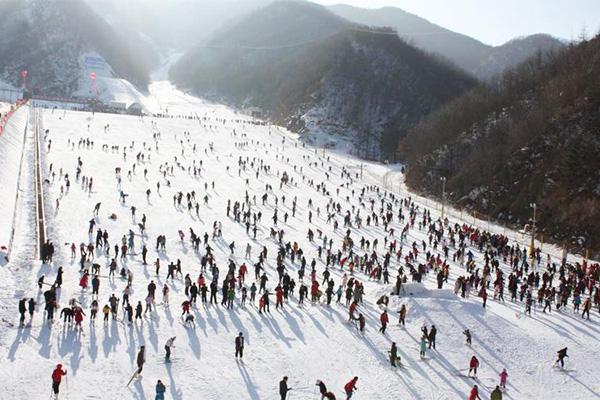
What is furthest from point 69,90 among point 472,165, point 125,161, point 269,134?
point 472,165

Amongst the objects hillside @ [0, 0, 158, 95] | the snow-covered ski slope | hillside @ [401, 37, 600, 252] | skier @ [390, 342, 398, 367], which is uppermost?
hillside @ [0, 0, 158, 95]

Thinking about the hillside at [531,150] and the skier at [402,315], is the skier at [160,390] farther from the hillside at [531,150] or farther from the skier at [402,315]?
the hillside at [531,150]

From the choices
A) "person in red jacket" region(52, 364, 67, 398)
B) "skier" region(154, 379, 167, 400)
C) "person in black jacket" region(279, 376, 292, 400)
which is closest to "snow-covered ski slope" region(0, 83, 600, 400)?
"person in red jacket" region(52, 364, 67, 398)

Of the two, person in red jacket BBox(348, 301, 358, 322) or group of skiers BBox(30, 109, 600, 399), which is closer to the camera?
person in red jacket BBox(348, 301, 358, 322)

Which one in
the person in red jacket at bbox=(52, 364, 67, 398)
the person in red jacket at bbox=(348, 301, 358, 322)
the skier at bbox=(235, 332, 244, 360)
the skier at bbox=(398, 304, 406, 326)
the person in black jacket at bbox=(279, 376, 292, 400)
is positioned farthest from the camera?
the skier at bbox=(398, 304, 406, 326)

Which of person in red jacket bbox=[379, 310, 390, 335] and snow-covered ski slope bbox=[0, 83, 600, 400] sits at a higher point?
person in red jacket bbox=[379, 310, 390, 335]

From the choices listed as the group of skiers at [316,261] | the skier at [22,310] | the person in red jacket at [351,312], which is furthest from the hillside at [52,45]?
the person in red jacket at [351,312]

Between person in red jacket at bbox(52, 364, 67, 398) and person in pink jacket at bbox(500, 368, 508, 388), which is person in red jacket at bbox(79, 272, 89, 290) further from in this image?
person in pink jacket at bbox(500, 368, 508, 388)

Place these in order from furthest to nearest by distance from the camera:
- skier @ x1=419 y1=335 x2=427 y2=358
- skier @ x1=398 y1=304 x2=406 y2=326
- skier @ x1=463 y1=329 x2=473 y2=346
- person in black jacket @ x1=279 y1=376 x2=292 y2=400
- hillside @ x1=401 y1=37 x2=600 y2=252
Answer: hillside @ x1=401 y1=37 x2=600 y2=252
skier @ x1=398 y1=304 x2=406 y2=326
skier @ x1=463 y1=329 x2=473 y2=346
skier @ x1=419 y1=335 x2=427 y2=358
person in black jacket @ x1=279 y1=376 x2=292 y2=400
